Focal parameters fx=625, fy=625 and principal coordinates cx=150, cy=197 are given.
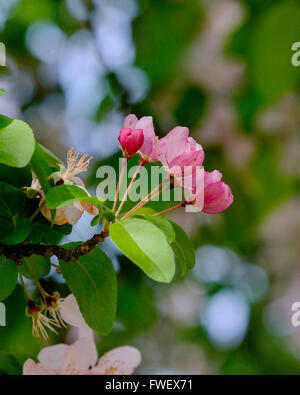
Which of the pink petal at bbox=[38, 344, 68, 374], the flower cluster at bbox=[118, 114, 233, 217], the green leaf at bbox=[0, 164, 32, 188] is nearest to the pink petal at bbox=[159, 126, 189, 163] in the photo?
the flower cluster at bbox=[118, 114, 233, 217]

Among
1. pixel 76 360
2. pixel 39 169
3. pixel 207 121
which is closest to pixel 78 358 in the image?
pixel 76 360

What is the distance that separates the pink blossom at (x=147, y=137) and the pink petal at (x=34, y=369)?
0.21 meters

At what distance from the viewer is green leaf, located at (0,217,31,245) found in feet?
1.55

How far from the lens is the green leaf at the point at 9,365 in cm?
57

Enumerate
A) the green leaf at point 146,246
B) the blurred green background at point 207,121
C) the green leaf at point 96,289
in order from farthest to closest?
the blurred green background at point 207,121, the green leaf at point 96,289, the green leaf at point 146,246

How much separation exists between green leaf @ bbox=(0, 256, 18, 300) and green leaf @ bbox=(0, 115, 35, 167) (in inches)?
4.7

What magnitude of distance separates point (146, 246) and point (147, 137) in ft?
0.42

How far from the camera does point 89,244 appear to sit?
48 cm

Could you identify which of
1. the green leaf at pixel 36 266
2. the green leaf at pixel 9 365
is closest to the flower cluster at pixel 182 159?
the green leaf at pixel 36 266

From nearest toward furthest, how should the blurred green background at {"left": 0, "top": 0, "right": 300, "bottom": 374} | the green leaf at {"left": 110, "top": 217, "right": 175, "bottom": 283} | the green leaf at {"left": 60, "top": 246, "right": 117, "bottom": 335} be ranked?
1. the green leaf at {"left": 110, "top": 217, "right": 175, "bottom": 283}
2. the green leaf at {"left": 60, "top": 246, "right": 117, "bottom": 335}
3. the blurred green background at {"left": 0, "top": 0, "right": 300, "bottom": 374}

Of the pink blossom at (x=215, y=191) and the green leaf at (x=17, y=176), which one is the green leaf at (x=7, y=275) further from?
the pink blossom at (x=215, y=191)

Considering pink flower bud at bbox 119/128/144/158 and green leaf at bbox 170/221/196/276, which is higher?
pink flower bud at bbox 119/128/144/158

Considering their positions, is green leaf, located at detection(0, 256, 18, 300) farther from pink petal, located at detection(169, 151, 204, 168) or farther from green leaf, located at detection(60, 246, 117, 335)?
pink petal, located at detection(169, 151, 204, 168)
